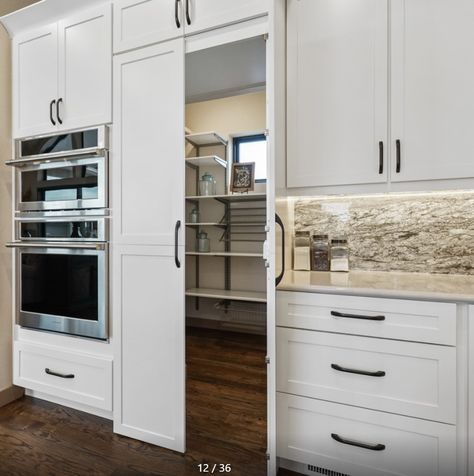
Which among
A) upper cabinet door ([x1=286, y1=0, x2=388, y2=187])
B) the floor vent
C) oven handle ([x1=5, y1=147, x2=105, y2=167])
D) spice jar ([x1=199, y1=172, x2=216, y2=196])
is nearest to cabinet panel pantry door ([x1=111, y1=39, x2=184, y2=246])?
oven handle ([x1=5, y1=147, x2=105, y2=167])

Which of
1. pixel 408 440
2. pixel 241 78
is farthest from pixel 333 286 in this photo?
pixel 241 78

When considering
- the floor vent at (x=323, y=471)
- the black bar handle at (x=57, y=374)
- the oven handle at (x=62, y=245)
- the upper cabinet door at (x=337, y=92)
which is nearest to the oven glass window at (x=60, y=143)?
the oven handle at (x=62, y=245)

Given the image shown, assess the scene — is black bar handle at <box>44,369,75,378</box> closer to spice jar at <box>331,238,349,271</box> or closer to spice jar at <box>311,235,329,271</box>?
spice jar at <box>311,235,329,271</box>

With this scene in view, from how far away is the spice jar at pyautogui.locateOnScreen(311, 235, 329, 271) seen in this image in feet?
6.08

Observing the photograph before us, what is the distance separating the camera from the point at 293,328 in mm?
1408

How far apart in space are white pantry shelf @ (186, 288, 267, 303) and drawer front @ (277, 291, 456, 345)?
5.15 feet

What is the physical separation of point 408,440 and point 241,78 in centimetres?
213

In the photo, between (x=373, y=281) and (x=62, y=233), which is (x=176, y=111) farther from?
(x=373, y=281)

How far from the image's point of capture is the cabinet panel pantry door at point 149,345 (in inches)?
60.7

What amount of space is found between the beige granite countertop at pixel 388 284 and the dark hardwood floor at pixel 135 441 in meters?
0.94

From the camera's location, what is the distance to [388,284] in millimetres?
1396

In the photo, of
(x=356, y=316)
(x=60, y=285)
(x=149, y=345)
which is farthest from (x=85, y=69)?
(x=356, y=316)

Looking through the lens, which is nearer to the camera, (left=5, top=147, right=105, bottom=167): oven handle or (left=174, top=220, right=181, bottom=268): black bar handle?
(left=174, top=220, right=181, bottom=268): black bar handle

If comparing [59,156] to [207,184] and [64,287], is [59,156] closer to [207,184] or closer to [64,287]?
[64,287]
